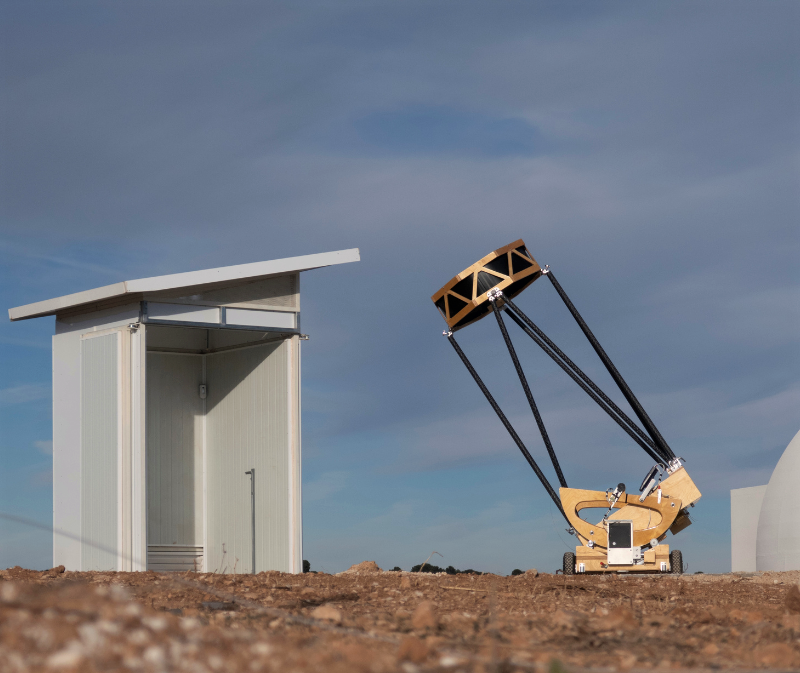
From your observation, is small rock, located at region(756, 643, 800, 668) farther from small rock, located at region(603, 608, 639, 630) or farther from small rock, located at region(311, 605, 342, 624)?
small rock, located at region(311, 605, 342, 624)

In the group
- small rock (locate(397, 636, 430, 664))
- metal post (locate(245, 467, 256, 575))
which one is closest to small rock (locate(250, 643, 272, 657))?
small rock (locate(397, 636, 430, 664))

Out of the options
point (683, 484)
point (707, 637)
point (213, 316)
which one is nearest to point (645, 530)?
point (683, 484)

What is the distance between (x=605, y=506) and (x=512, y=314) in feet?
12.3

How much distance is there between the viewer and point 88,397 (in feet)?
36.4

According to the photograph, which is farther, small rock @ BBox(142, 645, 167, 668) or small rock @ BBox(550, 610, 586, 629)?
small rock @ BBox(550, 610, 586, 629)

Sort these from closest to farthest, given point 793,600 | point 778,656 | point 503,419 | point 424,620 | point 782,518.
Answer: point 778,656, point 424,620, point 793,600, point 503,419, point 782,518

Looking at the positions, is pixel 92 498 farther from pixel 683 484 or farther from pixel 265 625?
pixel 683 484

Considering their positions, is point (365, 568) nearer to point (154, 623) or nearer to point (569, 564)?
point (569, 564)

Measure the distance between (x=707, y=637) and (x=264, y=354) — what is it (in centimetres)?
819

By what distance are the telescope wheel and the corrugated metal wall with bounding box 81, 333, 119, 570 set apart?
897 centimetres

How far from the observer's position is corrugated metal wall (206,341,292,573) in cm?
1152

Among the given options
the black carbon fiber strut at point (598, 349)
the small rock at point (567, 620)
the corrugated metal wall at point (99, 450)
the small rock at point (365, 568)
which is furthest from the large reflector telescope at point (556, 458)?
the small rock at point (567, 620)

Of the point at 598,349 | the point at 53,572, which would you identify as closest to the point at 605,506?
the point at 598,349

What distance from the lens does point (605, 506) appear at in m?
15.2
